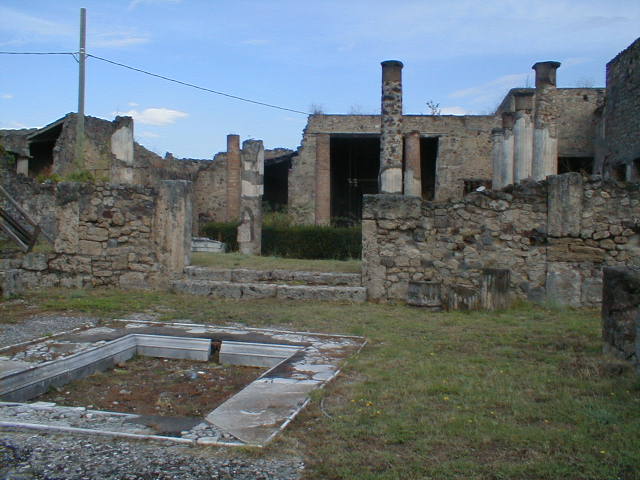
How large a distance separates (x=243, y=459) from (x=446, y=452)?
1103 millimetres

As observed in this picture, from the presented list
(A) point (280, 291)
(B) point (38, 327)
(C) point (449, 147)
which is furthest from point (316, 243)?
(C) point (449, 147)

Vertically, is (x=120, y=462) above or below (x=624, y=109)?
below

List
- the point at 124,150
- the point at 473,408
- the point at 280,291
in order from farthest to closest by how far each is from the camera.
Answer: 1. the point at 124,150
2. the point at 280,291
3. the point at 473,408

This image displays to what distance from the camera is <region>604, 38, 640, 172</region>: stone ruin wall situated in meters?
20.1

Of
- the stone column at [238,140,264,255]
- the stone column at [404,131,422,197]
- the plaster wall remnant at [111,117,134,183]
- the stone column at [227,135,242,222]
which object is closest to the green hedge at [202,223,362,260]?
the stone column at [238,140,264,255]

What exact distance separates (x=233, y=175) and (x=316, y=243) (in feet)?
25.1

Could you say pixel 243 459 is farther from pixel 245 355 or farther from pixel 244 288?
pixel 244 288

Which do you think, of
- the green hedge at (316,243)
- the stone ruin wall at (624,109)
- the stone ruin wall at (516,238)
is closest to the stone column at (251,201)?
the green hedge at (316,243)

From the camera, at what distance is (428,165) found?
29.8m

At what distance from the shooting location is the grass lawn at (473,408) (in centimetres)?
332

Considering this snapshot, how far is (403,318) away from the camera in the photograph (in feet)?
27.7

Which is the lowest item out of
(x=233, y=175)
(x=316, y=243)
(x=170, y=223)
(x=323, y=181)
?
(x=316, y=243)

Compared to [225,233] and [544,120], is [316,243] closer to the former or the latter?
[225,233]

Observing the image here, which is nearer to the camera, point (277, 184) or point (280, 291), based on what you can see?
point (280, 291)
